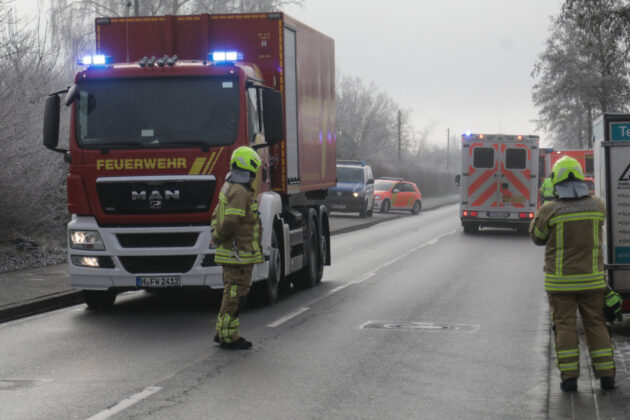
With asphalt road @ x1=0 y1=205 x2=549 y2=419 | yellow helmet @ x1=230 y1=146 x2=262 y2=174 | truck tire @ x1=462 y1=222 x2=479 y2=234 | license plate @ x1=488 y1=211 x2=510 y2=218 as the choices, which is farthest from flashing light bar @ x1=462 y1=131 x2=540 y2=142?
yellow helmet @ x1=230 y1=146 x2=262 y2=174

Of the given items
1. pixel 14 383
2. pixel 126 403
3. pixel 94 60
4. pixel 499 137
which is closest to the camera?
pixel 126 403

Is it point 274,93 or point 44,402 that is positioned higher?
point 274,93

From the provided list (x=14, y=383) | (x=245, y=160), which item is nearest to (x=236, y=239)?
(x=245, y=160)

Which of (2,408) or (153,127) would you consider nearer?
(2,408)

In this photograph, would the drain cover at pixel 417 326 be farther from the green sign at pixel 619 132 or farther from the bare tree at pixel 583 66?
the bare tree at pixel 583 66

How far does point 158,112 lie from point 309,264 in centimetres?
427

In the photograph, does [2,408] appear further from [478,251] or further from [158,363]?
[478,251]

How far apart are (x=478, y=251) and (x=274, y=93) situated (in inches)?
520

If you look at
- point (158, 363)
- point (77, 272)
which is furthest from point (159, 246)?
point (158, 363)

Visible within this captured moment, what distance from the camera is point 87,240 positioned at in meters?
11.9

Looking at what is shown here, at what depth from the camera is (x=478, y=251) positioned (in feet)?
79.4

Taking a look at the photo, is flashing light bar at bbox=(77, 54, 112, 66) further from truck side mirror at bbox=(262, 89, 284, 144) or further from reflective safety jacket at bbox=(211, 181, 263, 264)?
reflective safety jacket at bbox=(211, 181, 263, 264)

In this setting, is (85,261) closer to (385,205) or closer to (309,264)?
(309,264)

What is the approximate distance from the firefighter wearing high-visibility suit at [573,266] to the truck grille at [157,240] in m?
4.99
